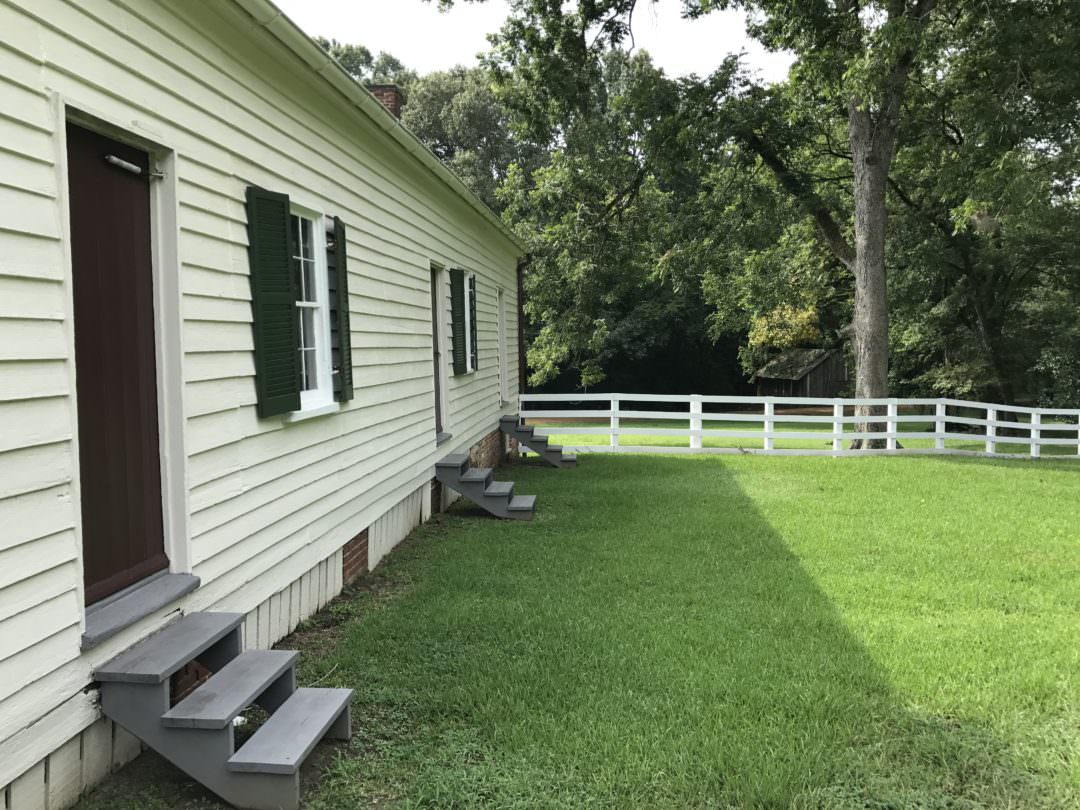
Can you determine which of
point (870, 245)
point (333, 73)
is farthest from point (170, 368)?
point (870, 245)

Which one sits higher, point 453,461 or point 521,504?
point 453,461

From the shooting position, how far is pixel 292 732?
300 centimetres

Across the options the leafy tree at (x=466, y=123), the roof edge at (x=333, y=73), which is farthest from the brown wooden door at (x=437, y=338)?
the leafy tree at (x=466, y=123)

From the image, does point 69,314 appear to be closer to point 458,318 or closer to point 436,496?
point 436,496

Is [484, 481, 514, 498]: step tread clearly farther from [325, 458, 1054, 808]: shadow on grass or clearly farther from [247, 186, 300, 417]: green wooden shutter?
[247, 186, 300, 417]: green wooden shutter

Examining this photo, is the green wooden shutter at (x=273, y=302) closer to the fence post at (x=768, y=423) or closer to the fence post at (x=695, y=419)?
the fence post at (x=695, y=419)

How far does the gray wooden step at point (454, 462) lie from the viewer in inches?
326

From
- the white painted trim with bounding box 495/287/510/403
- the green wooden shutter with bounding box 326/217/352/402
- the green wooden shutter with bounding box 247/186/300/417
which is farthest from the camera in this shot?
the white painted trim with bounding box 495/287/510/403

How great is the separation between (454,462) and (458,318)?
199cm

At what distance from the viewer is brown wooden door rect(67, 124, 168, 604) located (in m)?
3.00

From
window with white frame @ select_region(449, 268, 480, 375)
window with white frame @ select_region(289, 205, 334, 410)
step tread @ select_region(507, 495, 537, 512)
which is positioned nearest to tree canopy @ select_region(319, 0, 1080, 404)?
window with white frame @ select_region(449, 268, 480, 375)

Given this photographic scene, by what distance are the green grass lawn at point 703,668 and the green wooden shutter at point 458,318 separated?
2.19 meters

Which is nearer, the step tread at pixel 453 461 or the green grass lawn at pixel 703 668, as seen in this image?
the green grass lawn at pixel 703 668

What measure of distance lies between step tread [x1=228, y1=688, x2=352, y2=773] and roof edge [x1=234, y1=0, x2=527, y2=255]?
3.34 meters
